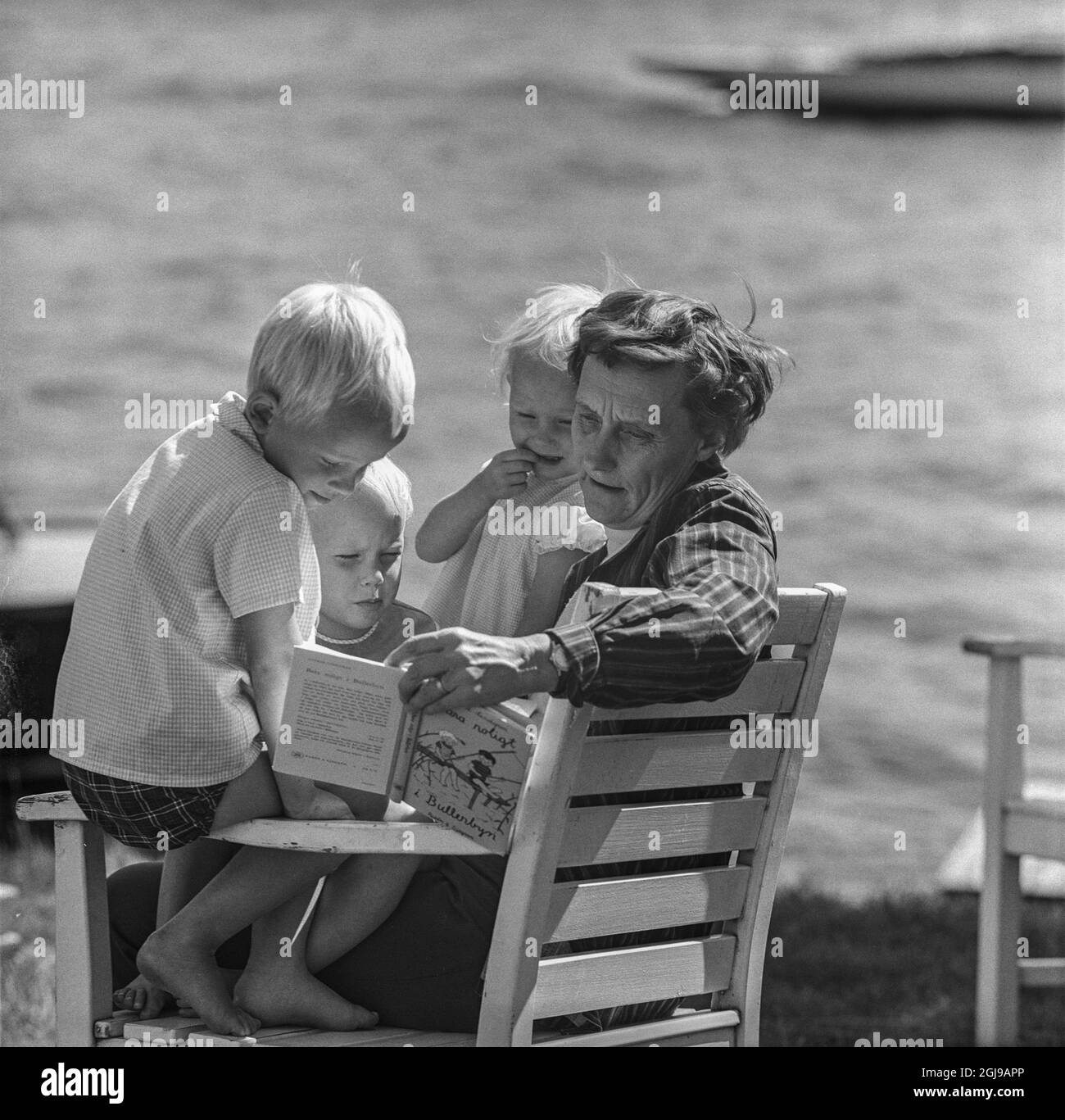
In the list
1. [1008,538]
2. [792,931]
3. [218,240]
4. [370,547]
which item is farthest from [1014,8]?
[370,547]

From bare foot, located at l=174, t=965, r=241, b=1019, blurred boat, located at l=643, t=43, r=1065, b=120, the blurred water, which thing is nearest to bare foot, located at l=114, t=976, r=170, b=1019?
bare foot, located at l=174, t=965, r=241, b=1019

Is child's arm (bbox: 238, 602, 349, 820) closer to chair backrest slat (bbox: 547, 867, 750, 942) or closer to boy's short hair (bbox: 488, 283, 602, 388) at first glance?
chair backrest slat (bbox: 547, 867, 750, 942)

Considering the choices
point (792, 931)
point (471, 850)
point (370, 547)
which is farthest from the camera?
point (792, 931)

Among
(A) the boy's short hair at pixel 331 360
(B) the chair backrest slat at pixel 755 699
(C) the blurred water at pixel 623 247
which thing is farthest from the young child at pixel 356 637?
(C) the blurred water at pixel 623 247

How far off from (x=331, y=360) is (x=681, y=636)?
0.58 meters

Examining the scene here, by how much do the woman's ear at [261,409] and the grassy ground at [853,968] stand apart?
1.84m

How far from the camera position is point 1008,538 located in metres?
8.93

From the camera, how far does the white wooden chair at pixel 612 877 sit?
180 cm

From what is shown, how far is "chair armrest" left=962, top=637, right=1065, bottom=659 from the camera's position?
3.94 metres

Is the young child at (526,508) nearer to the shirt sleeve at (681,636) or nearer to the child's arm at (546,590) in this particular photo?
the child's arm at (546,590)

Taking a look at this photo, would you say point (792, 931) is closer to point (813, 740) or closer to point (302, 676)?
point (813, 740)

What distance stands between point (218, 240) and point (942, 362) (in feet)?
13.5

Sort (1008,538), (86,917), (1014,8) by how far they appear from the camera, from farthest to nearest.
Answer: (1008,538) < (1014,8) < (86,917)

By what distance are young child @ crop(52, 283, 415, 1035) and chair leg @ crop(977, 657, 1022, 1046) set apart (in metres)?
2.48
